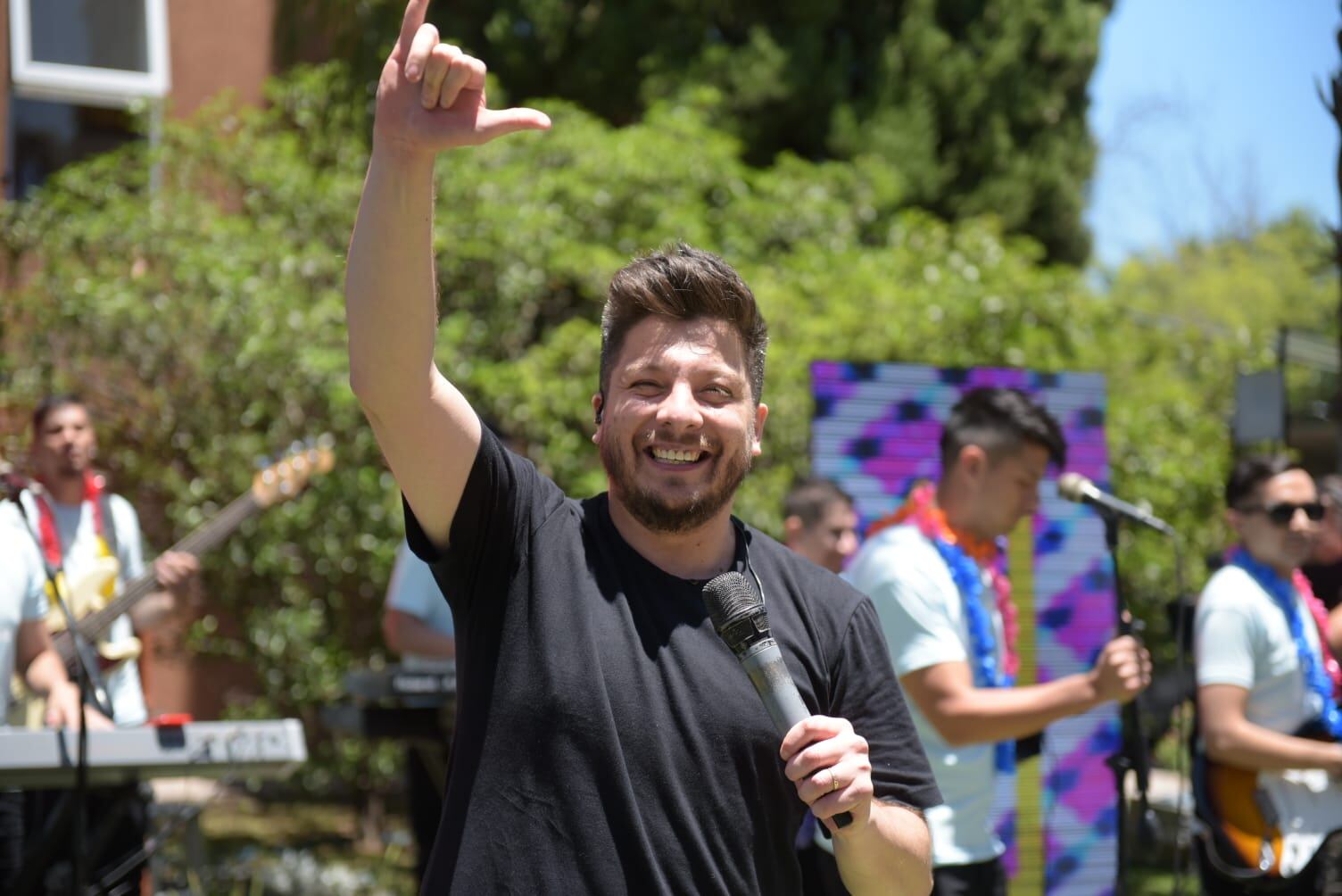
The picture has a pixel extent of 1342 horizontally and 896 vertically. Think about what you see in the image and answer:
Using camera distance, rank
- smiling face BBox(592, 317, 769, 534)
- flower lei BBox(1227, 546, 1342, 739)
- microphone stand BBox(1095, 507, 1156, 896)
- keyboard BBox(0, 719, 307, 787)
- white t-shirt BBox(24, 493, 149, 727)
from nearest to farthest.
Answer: smiling face BBox(592, 317, 769, 534)
microphone stand BBox(1095, 507, 1156, 896)
keyboard BBox(0, 719, 307, 787)
flower lei BBox(1227, 546, 1342, 739)
white t-shirt BBox(24, 493, 149, 727)

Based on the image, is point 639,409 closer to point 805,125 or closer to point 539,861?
point 539,861

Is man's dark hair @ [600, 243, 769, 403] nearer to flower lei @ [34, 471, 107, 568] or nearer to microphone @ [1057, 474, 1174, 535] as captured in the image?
microphone @ [1057, 474, 1174, 535]

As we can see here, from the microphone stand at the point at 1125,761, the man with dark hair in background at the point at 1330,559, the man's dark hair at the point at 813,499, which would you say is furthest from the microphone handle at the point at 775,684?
the man with dark hair in background at the point at 1330,559

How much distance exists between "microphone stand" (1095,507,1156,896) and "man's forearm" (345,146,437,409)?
8.42 feet

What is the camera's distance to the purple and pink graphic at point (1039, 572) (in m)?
5.14

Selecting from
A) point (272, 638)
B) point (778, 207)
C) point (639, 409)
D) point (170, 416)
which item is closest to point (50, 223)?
point (170, 416)

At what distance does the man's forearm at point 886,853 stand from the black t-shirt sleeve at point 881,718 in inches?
1.4

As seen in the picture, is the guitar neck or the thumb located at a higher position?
the thumb

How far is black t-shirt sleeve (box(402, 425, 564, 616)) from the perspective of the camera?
6.70ft

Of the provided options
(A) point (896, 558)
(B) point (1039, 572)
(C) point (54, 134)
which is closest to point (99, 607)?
(A) point (896, 558)

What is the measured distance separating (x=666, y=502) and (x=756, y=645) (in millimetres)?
332

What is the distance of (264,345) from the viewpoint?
25.3 feet

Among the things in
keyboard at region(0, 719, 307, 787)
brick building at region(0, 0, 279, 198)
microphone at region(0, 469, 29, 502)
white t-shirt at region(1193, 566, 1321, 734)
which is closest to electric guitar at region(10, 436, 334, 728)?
keyboard at region(0, 719, 307, 787)

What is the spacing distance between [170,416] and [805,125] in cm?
736
